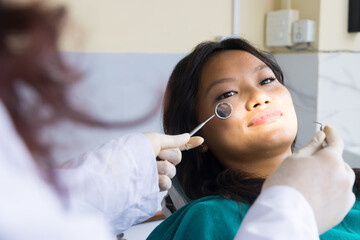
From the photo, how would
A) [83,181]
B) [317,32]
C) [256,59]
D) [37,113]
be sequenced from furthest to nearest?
1. [317,32]
2. [256,59]
3. [83,181]
4. [37,113]

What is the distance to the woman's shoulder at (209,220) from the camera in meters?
1.03

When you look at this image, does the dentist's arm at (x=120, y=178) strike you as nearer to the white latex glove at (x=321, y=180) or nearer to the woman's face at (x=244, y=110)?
the white latex glove at (x=321, y=180)

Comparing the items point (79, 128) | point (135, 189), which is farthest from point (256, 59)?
point (79, 128)

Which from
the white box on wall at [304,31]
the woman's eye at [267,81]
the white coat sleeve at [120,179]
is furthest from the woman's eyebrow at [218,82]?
the white box on wall at [304,31]

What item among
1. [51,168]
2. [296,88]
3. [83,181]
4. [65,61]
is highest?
[65,61]

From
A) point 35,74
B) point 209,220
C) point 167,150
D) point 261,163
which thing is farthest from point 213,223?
point 35,74

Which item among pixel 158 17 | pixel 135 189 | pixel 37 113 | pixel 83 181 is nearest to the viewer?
pixel 37 113

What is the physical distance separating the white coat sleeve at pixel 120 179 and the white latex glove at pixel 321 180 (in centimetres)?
24

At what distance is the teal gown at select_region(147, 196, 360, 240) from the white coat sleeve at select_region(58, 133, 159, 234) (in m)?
0.24

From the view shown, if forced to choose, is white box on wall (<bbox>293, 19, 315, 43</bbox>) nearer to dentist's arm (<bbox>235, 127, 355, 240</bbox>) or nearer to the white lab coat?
dentist's arm (<bbox>235, 127, 355, 240</bbox>)

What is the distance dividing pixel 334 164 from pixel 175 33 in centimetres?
149

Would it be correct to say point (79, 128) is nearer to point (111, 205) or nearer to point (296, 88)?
point (111, 205)

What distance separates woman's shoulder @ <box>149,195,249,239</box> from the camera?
3.36 ft

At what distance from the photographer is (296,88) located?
230 centimetres
